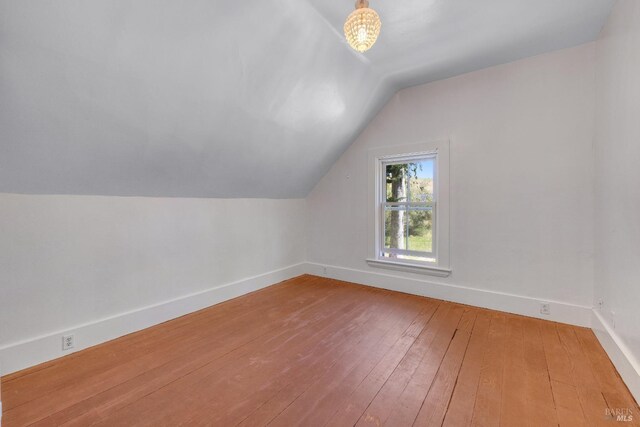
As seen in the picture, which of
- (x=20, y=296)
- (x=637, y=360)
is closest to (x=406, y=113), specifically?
(x=637, y=360)

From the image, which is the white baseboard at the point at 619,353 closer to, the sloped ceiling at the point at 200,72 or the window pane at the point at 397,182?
the window pane at the point at 397,182

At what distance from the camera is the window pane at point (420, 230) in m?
3.44

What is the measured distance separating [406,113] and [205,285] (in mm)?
3235

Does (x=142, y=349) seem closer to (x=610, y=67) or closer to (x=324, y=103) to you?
(x=324, y=103)

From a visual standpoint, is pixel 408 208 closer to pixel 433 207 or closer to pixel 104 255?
pixel 433 207

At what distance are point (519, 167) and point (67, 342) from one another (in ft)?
14.3

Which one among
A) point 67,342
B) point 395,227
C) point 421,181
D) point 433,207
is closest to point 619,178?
point 433,207

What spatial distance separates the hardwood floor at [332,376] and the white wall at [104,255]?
13.4 inches

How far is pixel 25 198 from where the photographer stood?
2.00 m

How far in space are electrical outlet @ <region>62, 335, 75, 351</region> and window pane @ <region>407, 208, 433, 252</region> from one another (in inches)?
139

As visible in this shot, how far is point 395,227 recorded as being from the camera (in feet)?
12.4

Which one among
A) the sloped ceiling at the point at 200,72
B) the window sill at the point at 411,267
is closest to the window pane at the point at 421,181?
the window sill at the point at 411,267

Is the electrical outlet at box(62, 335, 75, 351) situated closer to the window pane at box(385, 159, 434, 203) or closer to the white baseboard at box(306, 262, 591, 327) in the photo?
the white baseboard at box(306, 262, 591, 327)

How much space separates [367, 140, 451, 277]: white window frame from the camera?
127 inches
